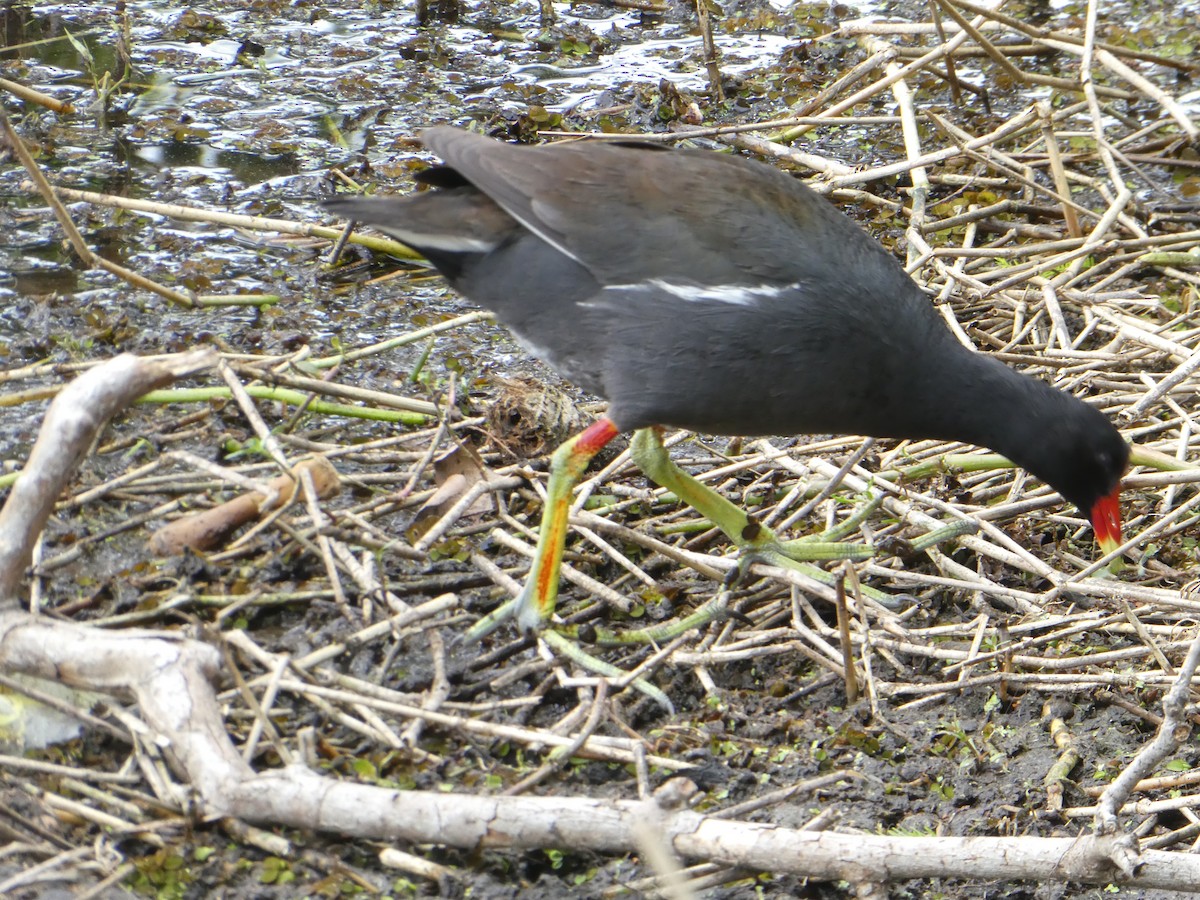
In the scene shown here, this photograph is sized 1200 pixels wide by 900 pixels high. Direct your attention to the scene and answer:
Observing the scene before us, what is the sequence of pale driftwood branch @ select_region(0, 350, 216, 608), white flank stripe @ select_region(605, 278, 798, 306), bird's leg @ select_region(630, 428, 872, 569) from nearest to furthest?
pale driftwood branch @ select_region(0, 350, 216, 608) → white flank stripe @ select_region(605, 278, 798, 306) → bird's leg @ select_region(630, 428, 872, 569)

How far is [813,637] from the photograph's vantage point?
2.83 m

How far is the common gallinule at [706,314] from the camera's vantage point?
9.20ft

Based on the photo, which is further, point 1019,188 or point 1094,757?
point 1019,188

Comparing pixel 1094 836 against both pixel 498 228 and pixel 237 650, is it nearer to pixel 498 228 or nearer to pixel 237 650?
pixel 237 650

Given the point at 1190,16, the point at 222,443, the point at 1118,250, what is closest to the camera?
the point at 222,443

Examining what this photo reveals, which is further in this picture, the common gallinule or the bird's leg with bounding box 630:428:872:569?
the bird's leg with bounding box 630:428:872:569

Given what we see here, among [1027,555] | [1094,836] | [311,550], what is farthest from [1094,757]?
[311,550]

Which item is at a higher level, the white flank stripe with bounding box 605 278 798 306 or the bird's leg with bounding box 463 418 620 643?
the white flank stripe with bounding box 605 278 798 306

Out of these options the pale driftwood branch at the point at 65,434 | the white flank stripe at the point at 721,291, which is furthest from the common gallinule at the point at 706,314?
the pale driftwood branch at the point at 65,434

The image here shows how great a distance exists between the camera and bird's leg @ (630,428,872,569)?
121 inches

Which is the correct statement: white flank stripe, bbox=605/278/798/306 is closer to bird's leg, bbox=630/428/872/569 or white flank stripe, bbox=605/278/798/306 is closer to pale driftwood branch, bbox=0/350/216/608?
bird's leg, bbox=630/428/872/569

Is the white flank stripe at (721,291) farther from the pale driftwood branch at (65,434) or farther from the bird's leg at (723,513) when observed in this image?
the pale driftwood branch at (65,434)

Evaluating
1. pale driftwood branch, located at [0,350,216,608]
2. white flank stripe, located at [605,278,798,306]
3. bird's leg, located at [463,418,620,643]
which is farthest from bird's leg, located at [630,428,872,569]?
pale driftwood branch, located at [0,350,216,608]

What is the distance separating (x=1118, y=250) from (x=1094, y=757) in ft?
6.73
